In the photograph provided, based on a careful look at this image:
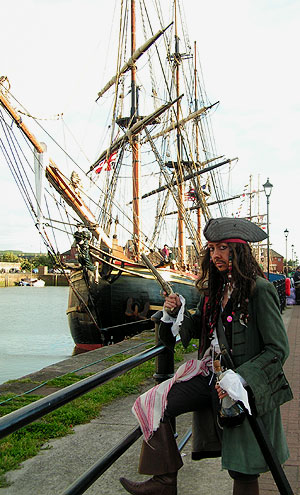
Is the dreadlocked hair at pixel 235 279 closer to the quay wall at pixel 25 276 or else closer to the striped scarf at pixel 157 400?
the striped scarf at pixel 157 400

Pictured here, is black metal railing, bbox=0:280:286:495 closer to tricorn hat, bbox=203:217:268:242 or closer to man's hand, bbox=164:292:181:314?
man's hand, bbox=164:292:181:314

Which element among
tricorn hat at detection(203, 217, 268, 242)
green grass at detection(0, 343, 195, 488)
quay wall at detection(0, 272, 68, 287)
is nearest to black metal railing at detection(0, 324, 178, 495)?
tricorn hat at detection(203, 217, 268, 242)

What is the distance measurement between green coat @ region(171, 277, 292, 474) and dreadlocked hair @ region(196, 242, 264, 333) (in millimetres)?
41

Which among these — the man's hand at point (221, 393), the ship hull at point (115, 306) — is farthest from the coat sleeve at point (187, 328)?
the ship hull at point (115, 306)

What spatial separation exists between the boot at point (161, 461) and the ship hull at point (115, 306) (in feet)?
52.8

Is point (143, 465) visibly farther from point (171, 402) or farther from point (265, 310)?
point (265, 310)

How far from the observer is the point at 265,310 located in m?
2.48

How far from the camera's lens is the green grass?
13.0 ft

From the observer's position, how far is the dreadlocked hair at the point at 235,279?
8.36ft

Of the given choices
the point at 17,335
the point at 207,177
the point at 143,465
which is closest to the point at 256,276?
the point at 143,465

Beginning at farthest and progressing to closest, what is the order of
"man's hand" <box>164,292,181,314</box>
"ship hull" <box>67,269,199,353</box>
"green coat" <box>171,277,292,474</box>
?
"ship hull" <box>67,269,199,353</box> < "man's hand" <box>164,292,181,314</box> < "green coat" <box>171,277,292,474</box>

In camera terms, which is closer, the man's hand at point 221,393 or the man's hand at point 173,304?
the man's hand at point 221,393

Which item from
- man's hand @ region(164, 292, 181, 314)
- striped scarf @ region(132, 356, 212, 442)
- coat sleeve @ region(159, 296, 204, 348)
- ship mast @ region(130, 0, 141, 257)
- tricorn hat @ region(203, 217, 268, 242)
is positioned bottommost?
striped scarf @ region(132, 356, 212, 442)

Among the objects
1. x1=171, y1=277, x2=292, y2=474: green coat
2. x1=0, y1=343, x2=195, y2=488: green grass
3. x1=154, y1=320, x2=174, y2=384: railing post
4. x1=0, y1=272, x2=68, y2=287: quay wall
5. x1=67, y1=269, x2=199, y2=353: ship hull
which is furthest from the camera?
x1=0, y1=272, x2=68, y2=287: quay wall
